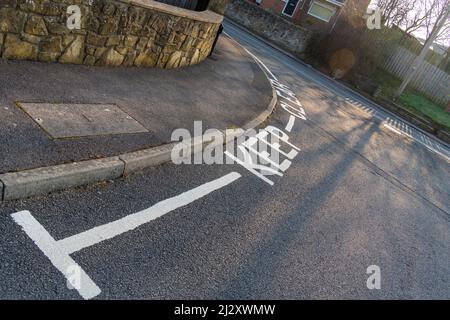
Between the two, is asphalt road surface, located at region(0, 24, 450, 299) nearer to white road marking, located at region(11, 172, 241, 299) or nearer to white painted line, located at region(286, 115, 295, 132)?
white road marking, located at region(11, 172, 241, 299)

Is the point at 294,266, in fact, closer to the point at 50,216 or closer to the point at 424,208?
the point at 50,216

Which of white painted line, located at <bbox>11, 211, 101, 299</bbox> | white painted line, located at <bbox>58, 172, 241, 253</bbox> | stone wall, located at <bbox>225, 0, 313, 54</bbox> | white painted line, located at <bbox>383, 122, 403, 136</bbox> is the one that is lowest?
white painted line, located at <bbox>11, 211, 101, 299</bbox>

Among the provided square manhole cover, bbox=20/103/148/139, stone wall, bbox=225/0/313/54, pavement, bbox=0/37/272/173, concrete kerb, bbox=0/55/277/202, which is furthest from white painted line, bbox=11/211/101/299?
stone wall, bbox=225/0/313/54

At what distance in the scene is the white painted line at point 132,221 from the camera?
10.3ft

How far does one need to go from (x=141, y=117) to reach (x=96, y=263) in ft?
9.71

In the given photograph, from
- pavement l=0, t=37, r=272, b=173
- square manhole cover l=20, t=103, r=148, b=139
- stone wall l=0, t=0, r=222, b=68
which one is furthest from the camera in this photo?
stone wall l=0, t=0, r=222, b=68

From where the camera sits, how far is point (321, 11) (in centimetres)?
3456

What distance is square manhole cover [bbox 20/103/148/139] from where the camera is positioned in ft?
14.1

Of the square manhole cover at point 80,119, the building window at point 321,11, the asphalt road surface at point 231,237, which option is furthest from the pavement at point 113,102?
the building window at point 321,11

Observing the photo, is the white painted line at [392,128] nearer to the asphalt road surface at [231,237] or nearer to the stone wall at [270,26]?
the asphalt road surface at [231,237]

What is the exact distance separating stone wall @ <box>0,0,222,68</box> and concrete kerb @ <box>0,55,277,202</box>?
249 cm

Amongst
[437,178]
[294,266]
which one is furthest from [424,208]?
[294,266]

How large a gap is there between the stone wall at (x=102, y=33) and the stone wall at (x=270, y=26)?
1764cm

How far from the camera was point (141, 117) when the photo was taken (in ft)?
18.2
